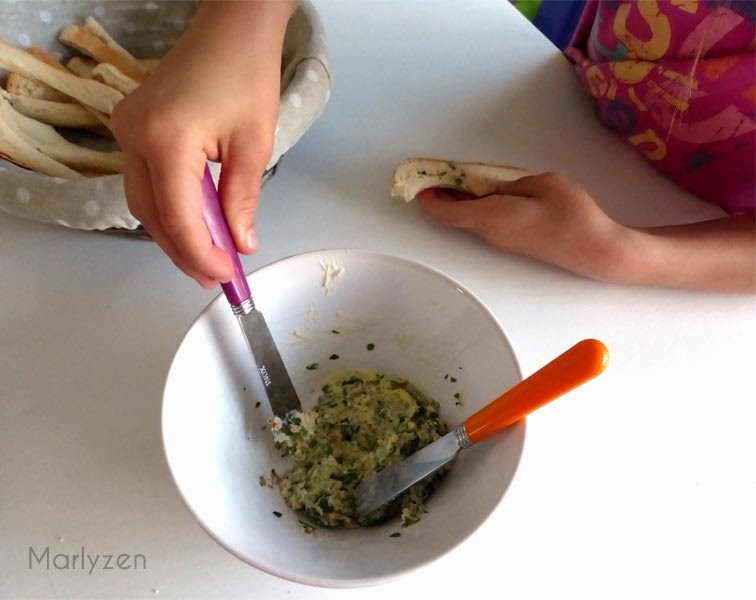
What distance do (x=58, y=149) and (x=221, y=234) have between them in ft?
0.89

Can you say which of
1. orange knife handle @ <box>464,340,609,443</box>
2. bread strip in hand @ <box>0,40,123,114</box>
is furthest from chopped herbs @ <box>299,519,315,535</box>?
bread strip in hand @ <box>0,40,123,114</box>

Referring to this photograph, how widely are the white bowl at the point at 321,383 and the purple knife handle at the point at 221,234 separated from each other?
0.06 feet

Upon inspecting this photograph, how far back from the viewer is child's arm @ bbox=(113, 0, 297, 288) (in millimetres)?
425

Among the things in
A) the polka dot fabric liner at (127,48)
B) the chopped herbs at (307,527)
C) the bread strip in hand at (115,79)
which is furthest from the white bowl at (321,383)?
the bread strip in hand at (115,79)

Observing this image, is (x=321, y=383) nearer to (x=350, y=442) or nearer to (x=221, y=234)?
(x=350, y=442)

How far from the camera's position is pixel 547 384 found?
0.40 metres

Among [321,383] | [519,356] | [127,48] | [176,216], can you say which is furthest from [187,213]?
[127,48]

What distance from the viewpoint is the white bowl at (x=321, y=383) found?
0.41 meters

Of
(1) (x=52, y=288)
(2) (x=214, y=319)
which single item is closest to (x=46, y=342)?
(1) (x=52, y=288)

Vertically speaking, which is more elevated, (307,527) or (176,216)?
(176,216)

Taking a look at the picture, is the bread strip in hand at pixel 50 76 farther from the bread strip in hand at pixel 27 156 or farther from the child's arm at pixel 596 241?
the child's arm at pixel 596 241

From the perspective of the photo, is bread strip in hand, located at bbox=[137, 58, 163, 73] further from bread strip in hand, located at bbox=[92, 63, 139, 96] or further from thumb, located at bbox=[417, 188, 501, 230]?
thumb, located at bbox=[417, 188, 501, 230]

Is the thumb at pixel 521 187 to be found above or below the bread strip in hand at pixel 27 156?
below

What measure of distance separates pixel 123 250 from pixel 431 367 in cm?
33
